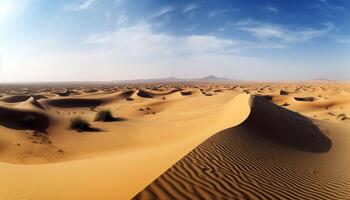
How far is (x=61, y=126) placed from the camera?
69.5 ft

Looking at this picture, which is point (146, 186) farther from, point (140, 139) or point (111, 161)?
point (140, 139)

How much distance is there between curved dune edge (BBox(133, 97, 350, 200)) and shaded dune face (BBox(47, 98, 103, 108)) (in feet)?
94.4

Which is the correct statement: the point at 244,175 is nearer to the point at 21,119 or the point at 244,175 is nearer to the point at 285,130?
the point at 285,130

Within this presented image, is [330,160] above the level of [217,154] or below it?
below

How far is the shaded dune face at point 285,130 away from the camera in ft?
47.4

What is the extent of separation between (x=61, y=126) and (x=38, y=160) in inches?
329

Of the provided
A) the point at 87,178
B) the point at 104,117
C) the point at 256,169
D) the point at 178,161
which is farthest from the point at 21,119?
the point at 256,169

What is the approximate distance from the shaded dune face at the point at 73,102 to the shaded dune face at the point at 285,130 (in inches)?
1029

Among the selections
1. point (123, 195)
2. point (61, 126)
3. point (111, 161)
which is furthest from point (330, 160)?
point (61, 126)

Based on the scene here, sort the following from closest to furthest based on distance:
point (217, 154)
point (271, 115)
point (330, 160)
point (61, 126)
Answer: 1. point (217, 154)
2. point (330, 160)
3. point (271, 115)
4. point (61, 126)

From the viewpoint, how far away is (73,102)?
1612 inches

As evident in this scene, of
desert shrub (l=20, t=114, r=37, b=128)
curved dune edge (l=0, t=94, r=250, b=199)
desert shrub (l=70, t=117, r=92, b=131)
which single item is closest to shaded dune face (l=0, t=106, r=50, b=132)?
desert shrub (l=20, t=114, r=37, b=128)

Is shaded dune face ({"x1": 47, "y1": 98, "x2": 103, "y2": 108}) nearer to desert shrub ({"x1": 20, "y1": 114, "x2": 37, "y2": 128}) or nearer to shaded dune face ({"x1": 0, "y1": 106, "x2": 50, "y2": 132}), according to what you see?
shaded dune face ({"x1": 0, "y1": 106, "x2": 50, "y2": 132})

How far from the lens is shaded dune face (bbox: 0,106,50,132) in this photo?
68.3 feet
